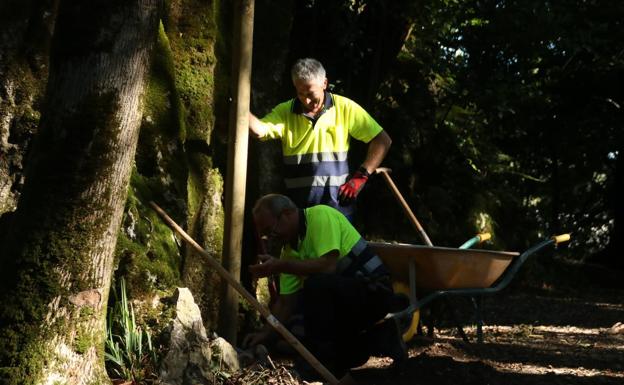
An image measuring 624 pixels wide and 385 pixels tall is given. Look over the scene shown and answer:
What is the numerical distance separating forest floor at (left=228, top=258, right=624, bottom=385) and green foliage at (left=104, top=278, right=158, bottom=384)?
1.38 ft

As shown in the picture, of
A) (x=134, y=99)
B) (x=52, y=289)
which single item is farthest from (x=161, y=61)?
(x=52, y=289)

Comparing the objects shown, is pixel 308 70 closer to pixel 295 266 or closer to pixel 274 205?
pixel 274 205

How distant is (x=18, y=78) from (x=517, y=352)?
3858mm

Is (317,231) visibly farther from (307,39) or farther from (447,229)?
(447,229)

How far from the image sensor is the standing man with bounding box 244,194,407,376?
513 centimetres

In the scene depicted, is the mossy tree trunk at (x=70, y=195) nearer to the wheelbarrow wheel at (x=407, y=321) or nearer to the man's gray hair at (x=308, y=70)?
the man's gray hair at (x=308, y=70)

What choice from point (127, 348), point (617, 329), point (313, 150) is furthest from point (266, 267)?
point (617, 329)

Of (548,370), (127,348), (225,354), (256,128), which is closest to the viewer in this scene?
(127,348)

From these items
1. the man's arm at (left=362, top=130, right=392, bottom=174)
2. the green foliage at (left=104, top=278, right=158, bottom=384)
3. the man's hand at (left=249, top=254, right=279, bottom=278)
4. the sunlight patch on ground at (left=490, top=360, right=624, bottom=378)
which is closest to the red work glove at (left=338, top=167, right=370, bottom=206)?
the man's arm at (left=362, top=130, right=392, bottom=174)

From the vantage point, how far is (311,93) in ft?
20.0

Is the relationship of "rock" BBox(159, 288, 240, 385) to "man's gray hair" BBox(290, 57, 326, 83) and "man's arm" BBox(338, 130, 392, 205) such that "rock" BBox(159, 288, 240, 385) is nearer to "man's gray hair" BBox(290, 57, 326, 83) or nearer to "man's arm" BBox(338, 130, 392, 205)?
"man's arm" BBox(338, 130, 392, 205)

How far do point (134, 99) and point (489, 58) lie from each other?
861 centimetres

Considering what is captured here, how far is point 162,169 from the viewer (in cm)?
596

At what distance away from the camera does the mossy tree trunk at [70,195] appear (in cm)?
394
